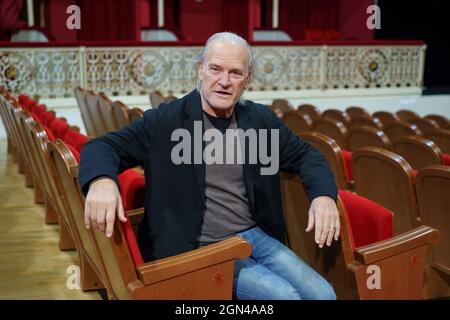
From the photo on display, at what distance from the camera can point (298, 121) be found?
11.8 feet

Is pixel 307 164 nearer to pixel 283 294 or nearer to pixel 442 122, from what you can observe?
pixel 283 294

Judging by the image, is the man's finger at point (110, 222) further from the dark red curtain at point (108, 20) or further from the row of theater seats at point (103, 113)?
the dark red curtain at point (108, 20)

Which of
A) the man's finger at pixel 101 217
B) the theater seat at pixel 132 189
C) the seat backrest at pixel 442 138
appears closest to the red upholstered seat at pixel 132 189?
the theater seat at pixel 132 189

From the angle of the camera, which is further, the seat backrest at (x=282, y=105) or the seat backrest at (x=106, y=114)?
the seat backrest at (x=282, y=105)

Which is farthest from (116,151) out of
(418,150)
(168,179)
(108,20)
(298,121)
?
(108,20)

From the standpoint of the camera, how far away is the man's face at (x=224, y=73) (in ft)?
5.12

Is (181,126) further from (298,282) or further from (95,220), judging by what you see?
(298,282)

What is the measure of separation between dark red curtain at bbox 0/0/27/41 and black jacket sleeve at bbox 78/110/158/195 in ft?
23.7

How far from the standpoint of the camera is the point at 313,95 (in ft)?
22.4

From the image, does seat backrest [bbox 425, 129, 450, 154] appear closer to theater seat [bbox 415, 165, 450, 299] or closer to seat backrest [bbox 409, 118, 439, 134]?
seat backrest [bbox 409, 118, 439, 134]

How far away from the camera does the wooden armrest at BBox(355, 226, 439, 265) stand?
4.67 feet

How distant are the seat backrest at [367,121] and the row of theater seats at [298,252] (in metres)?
2.00

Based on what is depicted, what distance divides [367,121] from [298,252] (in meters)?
2.25

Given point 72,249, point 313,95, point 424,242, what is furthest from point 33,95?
point 424,242
